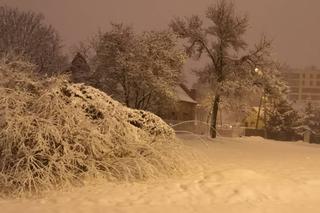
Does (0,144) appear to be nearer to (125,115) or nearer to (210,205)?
(125,115)

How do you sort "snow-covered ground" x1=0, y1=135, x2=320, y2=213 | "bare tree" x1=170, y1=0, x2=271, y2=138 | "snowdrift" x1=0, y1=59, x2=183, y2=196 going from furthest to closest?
"bare tree" x1=170, y1=0, x2=271, y2=138 → "snowdrift" x1=0, y1=59, x2=183, y2=196 → "snow-covered ground" x1=0, y1=135, x2=320, y2=213

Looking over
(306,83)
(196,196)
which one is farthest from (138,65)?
(306,83)

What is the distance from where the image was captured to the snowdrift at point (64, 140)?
1162 centimetres

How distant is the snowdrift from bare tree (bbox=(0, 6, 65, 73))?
2699 centimetres

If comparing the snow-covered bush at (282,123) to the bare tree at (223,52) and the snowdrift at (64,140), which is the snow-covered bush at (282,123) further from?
the snowdrift at (64,140)

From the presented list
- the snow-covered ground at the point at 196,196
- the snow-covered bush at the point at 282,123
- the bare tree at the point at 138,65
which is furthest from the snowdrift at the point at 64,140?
the snow-covered bush at the point at 282,123

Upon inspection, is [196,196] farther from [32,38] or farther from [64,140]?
[32,38]

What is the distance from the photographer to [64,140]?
1228 cm

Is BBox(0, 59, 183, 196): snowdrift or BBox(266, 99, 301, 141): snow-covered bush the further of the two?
BBox(266, 99, 301, 141): snow-covered bush

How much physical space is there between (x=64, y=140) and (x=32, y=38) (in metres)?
31.3

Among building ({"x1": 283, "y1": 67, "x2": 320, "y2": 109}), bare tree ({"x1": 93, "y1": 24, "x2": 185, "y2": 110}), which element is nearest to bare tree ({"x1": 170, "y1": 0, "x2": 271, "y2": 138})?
bare tree ({"x1": 93, "y1": 24, "x2": 185, "y2": 110})

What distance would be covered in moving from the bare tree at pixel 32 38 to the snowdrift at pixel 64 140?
1063 inches

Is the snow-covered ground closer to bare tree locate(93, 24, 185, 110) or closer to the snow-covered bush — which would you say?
bare tree locate(93, 24, 185, 110)

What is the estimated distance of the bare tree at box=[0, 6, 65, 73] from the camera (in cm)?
4094
